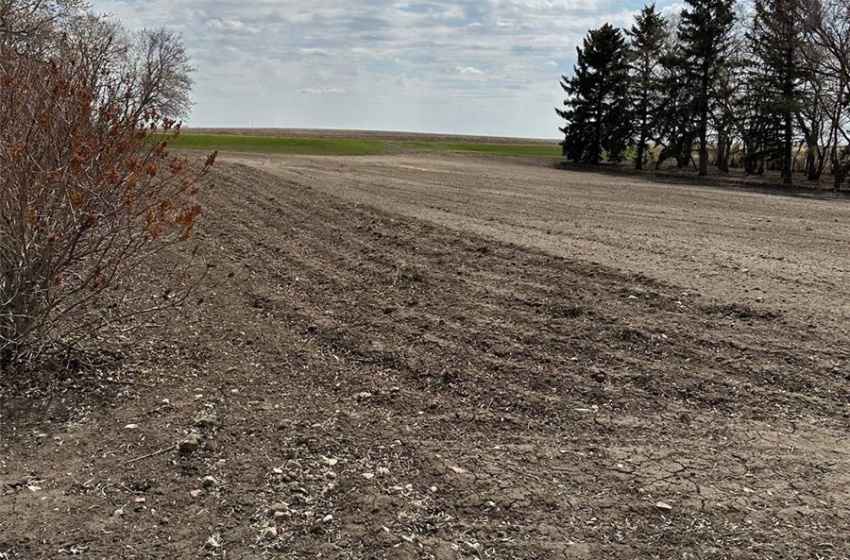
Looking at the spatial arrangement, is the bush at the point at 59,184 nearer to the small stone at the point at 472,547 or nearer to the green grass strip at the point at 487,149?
the small stone at the point at 472,547

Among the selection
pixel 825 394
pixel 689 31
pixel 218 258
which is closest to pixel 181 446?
pixel 825 394

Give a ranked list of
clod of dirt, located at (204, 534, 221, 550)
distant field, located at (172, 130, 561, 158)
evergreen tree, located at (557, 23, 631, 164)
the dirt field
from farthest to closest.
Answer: distant field, located at (172, 130, 561, 158) < evergreen tree, located at (557, 23, 631, 164) < the dirt field < clod of dirt, located at (204, 534, 221, 550)

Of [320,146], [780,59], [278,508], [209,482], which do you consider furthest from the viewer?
[320,146]

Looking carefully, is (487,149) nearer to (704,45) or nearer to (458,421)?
(704,45)

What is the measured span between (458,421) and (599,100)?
40712 millimetres

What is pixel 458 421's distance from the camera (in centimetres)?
421

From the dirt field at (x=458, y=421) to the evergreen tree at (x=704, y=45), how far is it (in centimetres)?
2787

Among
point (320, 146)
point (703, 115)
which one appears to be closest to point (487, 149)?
point (320, 146)

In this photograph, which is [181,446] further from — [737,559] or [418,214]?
[418,214]

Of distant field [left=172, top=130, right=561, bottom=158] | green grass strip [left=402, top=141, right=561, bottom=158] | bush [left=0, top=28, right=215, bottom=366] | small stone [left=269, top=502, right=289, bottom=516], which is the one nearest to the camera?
small stone [left=269, top=502, right=289, bottom=516]

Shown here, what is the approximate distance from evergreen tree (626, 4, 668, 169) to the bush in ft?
122

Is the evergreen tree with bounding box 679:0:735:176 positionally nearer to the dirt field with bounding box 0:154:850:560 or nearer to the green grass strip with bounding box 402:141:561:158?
the green grass strip with bounding box 402:141:561:158

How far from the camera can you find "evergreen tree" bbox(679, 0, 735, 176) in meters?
32.2

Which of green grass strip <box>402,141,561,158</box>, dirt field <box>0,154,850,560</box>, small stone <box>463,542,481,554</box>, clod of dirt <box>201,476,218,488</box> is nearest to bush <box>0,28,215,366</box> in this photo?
dirt field <box>0,154,850,560</box>
